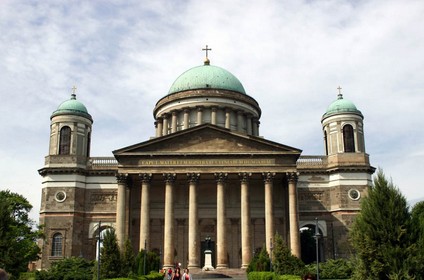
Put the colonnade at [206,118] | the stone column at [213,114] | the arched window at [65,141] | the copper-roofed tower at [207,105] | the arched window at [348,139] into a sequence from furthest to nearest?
1. the copper-roofed tower at [207,105]
2. the colonnade at [206,118]
3. the stone column at [213,114]
4. the arched window at [348,139]
5. the arched window at [65,141]

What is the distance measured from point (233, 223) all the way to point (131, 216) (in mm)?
10903

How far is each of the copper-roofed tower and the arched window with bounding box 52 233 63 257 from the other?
18915 millimetres

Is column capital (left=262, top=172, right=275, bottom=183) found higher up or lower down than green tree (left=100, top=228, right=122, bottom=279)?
higher up

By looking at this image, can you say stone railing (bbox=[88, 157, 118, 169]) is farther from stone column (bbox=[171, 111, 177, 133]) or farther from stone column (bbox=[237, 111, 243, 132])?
stone column (bbox=[237, 111, 243, 132])

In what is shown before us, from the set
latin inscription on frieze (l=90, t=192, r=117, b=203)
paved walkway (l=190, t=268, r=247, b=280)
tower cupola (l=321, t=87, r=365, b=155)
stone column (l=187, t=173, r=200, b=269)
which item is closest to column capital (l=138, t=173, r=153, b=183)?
stone column (l=187, t=173, r=200, b=269)

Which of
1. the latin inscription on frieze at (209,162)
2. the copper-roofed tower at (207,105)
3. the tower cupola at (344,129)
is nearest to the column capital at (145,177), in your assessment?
the latin inscription on frieze at (209,162)

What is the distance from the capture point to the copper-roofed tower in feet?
204

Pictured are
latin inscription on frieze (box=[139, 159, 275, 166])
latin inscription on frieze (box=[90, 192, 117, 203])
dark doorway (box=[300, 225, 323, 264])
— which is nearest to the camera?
latin inscription on frieze (box=[139, 159, 275, 166])

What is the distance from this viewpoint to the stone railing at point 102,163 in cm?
5622

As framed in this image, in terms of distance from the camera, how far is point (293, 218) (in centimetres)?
4706

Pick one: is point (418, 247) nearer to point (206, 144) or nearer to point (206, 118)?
point (206, 144)

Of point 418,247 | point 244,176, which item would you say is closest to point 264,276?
point 418,247

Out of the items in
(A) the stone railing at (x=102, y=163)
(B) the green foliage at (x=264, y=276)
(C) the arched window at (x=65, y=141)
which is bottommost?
(B) the green foliage at (x=264, y=276)

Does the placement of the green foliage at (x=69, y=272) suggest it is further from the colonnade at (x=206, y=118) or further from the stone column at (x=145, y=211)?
the colonnade at (x=206, y=118)
